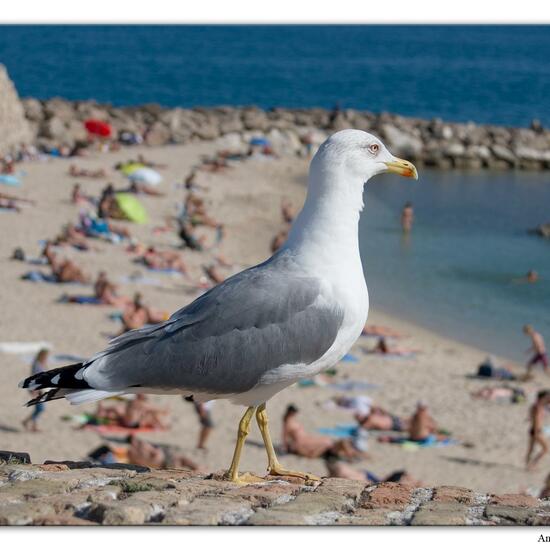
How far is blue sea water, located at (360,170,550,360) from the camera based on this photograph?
29.0 metres

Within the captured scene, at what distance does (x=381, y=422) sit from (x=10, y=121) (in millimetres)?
28156

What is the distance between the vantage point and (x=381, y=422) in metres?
18.8

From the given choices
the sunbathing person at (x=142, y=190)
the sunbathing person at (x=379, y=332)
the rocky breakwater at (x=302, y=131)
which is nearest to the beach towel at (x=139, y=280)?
the sunbathing person at (x=379, y=332)

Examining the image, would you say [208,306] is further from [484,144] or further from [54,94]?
[54,94]

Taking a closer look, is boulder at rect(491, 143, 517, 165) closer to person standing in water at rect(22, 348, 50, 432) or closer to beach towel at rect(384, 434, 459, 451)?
beach towel at rect(384, 434, 459, 451)

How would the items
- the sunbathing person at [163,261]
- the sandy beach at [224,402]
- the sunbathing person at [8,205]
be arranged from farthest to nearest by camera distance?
the sunbathing person at [8,205]
the sunbathing person at [163,261]
the sandy beach at [224,402]

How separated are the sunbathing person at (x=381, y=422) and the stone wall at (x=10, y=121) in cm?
2626

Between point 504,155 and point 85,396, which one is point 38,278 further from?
point 504,155

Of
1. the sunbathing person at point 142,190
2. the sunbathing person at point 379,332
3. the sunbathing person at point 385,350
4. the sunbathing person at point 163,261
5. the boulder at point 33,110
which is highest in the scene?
the boulder at point 33,110

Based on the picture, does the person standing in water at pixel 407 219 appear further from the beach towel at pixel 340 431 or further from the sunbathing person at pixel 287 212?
the beach towel at pixel 340 431

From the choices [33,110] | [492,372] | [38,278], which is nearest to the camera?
[492,372]

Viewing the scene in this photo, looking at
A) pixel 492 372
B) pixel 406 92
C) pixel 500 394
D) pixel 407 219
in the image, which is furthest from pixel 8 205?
pixel 406 92

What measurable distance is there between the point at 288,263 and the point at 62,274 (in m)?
19.4

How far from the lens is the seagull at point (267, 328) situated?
666 centimetres
